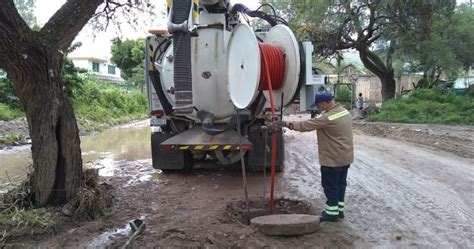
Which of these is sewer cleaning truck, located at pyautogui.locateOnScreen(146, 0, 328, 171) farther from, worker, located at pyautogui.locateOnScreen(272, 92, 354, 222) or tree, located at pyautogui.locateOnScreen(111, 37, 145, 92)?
tree, located at pyautogui.locateOnScreen(111, 37, 145, 92)

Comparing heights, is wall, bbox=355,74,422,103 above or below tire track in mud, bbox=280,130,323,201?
above

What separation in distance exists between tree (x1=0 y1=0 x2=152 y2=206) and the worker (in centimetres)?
281

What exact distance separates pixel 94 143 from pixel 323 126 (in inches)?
467

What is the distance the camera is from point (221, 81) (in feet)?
25.4

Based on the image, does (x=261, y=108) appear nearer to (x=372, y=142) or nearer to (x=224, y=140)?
(x=224, y=140)

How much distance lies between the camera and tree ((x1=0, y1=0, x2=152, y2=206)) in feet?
17.3

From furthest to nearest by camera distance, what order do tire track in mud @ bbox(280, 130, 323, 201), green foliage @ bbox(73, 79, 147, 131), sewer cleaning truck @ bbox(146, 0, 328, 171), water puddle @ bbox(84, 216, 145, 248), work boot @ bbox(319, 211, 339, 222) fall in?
green foliage @ bbox(73, 79, 147, 131), tire track in mud @ bbox(280, 130, 323, 201), sewer cleaning truck @ bbox(146, 0, 328, 171), work boot @ bbox(319, 211, 339, 222), water puddle @ bbox(84, 216, 145, 248)

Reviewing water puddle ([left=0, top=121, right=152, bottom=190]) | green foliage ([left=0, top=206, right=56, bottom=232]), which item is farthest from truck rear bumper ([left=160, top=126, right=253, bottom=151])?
green foliage ([left=0, top=206, right=56, bottom=232])

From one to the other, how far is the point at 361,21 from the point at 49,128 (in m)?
19.0

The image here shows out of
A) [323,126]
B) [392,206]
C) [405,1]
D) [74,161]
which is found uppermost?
[405,1]

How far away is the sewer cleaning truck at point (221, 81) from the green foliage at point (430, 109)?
1180 centimetres

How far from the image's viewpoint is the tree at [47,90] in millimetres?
5285

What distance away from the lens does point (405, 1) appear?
755 inches

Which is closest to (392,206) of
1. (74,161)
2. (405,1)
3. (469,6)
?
(74,161)
